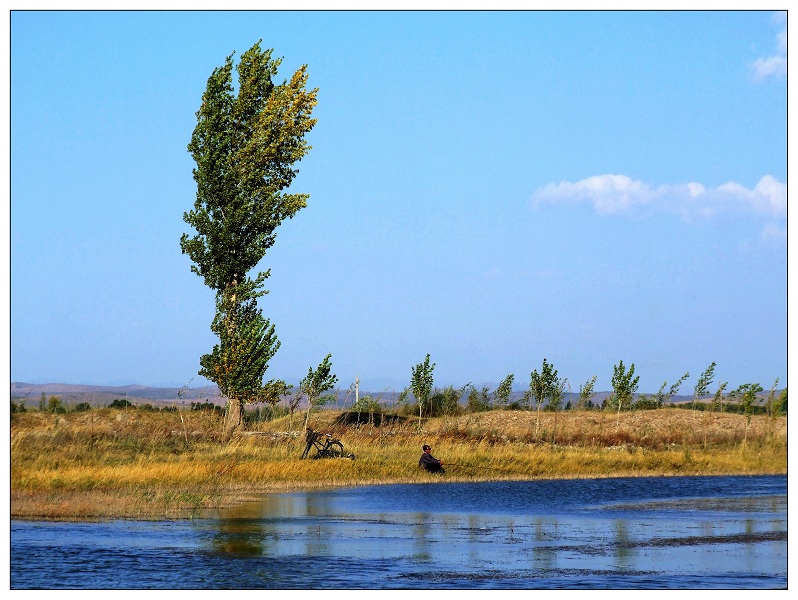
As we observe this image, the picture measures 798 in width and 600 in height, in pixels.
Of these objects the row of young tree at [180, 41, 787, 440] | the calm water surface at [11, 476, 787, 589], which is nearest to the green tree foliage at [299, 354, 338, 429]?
the row of young tree at [180, 41, 787, 440]

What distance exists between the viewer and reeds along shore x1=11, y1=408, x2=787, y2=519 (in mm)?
25016

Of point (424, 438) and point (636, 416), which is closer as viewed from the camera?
point (424, 438)

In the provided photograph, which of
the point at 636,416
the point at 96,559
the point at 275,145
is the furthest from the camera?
the point at 636,416

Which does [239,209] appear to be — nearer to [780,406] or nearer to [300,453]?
[300,453]

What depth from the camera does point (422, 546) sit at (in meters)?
Answer: 19.2

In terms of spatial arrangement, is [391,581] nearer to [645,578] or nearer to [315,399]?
[645,578]

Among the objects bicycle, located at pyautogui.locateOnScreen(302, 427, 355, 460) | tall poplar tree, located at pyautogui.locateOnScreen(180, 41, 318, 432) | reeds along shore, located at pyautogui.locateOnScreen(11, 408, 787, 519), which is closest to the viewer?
reeds along shore, located at pyautogui.locateOnScreen(11, 408, 787, 519)

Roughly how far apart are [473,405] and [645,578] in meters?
45.8

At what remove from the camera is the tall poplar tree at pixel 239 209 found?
4181 cm

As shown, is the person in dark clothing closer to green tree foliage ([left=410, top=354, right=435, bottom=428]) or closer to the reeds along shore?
the reeds along shore

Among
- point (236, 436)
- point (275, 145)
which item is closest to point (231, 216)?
point (275, 145)

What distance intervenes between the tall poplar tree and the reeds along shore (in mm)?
2509

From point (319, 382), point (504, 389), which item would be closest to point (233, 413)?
point (319, 382)

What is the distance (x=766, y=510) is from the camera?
2569 cm
